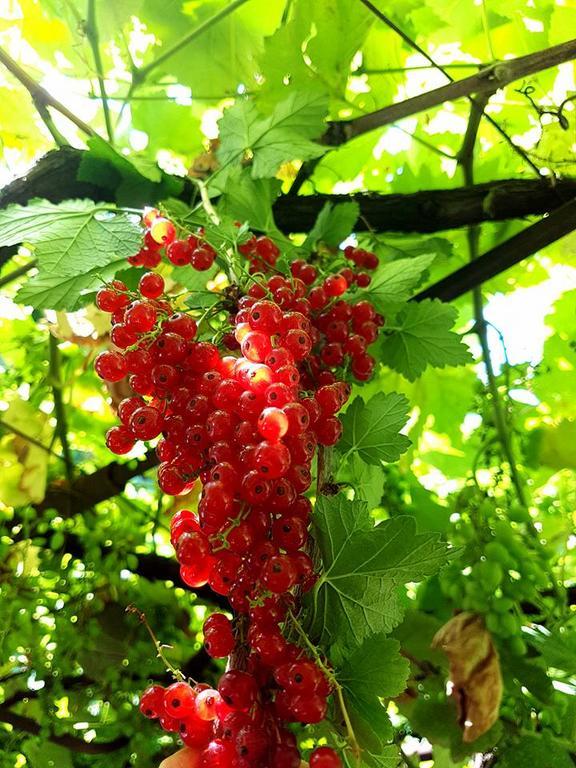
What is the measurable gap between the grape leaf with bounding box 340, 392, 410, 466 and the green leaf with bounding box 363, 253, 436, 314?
16 centimetres

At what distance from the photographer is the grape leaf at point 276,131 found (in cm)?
73

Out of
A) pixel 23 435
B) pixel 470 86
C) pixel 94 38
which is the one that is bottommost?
pixel 23 435

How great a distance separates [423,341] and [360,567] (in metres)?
0.33

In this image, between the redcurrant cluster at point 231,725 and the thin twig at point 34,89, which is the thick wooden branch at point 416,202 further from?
the redcurrant cluster at point 231,725

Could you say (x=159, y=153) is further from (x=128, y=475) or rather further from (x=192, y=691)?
(x=192, y=691)

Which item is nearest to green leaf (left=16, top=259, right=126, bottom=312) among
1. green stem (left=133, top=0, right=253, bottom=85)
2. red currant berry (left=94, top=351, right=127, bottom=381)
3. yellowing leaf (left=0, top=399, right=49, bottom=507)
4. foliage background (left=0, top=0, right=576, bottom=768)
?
foliage background (left=0, top=0, right=576, bottom=768)

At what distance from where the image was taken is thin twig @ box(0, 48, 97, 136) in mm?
796

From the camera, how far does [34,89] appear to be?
0.82m

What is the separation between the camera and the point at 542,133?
33.0 inches

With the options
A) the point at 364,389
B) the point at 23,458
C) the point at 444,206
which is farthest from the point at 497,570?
the point at 23,458

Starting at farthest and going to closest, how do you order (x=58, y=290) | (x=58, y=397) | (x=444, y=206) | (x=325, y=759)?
(x=58, y=397), (x=444, y=206), (x=58, y=290), (x=325, y=759)

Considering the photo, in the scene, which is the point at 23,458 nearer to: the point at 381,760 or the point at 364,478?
the point at 364,478

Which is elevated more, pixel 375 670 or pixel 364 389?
pixel 364 389

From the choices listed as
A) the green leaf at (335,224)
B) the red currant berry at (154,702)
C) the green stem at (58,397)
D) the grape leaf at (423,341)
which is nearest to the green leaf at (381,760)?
the red currant berry at (154,702)
